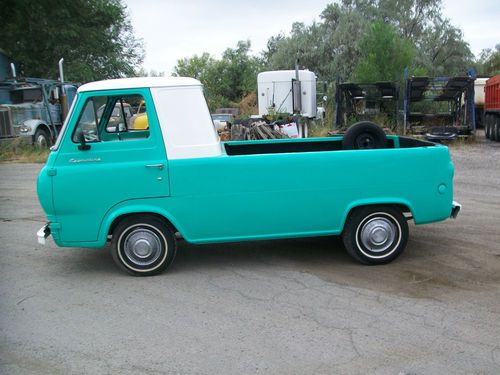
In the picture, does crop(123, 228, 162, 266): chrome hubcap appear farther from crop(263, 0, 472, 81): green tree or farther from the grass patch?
crop(263, 0, 472, 81): green tree

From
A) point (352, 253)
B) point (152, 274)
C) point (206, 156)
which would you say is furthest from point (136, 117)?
point (352, 253)

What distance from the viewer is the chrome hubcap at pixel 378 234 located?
18.5 ft

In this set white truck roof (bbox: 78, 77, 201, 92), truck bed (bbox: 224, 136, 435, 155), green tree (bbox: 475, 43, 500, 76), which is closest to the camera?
white truck roof (bbox: 78, 77, 201, 92)

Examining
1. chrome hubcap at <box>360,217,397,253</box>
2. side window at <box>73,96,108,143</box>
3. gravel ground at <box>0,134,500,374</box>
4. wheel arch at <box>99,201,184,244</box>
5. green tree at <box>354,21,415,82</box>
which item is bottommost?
gravel ground at <box>0,134,500,374</box>

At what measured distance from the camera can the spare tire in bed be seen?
6.35 m

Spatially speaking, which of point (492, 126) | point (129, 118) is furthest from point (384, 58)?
point (129, 118)

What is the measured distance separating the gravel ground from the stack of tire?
42.6 feet

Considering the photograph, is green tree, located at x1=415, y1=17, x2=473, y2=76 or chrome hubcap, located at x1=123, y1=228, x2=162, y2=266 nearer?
chrome hubcap, located at x1=123, y1=228, x2=162, y2=266

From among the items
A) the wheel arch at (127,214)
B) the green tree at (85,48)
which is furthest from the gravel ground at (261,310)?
the green tree at (85,48)

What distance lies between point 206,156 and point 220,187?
13.9 inches

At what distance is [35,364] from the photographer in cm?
384

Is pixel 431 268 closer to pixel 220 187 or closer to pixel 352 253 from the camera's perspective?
pixel 352 253

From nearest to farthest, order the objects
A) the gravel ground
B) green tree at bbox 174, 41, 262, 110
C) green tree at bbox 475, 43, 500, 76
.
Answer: the gravel ground
green tree at bbox 174, 41, 262, 110
green tree at bbox 475, 43, 500, 76

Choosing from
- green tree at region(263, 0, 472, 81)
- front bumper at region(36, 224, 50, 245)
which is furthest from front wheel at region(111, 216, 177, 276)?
green tree at region(263, 0, 472, 81)
